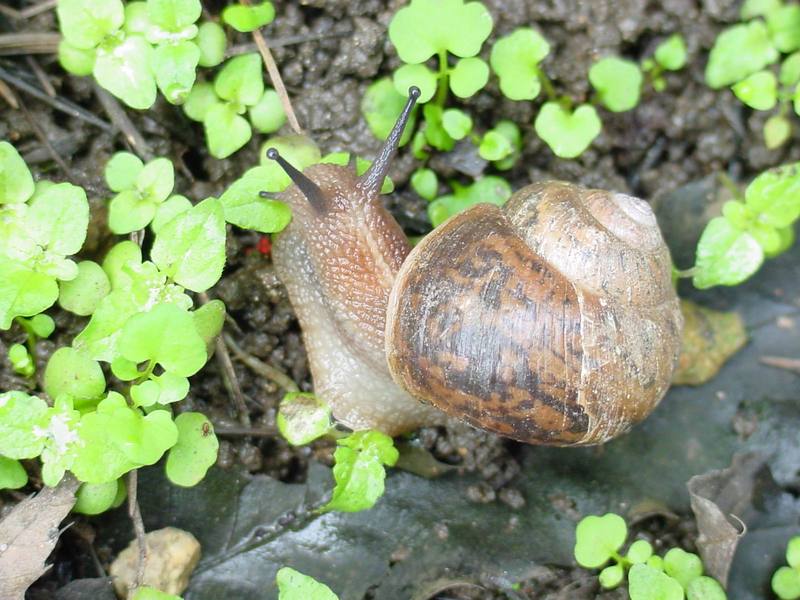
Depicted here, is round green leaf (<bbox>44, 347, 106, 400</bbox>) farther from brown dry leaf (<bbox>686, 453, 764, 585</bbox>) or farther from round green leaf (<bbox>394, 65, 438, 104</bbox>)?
brown dry leaf (<bbox>686, 453, 764, 585</bbox>)

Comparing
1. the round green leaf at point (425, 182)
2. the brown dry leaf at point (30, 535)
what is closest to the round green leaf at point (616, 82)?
the round green leaf at point (425, 182)

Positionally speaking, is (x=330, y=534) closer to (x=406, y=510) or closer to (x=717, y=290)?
(x=406, y=510)

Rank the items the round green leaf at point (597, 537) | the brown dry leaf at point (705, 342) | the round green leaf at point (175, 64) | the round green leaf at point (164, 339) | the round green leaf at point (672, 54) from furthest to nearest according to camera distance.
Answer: the round green leaf at point (672, 54)
the brown dry leaf at point (705, 342)
the round green leaf at point (175, 64)
the round green leaf at point (597, 537)
the round green leaf at point (164, 339)

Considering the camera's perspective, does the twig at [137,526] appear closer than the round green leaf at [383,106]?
Yes

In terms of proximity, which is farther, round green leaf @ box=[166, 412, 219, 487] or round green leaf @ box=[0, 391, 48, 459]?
round green leaf @ box=[166, 412, 219, 487]

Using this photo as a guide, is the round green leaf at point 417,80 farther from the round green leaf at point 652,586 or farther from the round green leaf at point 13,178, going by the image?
the round green leaf at point 652,586

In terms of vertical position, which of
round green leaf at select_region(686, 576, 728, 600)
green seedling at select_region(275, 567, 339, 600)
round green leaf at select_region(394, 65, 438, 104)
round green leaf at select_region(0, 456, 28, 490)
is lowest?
round green leaf at select_region(686, 576, 728, 600)

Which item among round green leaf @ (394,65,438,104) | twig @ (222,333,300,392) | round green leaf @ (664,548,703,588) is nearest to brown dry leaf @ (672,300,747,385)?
round green leaf @ (664,548,703,588)

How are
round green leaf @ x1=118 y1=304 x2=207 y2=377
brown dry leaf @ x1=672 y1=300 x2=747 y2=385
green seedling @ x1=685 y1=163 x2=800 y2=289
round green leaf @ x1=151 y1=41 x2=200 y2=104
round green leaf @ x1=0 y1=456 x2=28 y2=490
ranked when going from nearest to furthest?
round green leaf @ x1=118 y1=304 x2=207 y2=377
round green leaf @ x1=0 y1=456 x2=28 y2=490
round green leaf @ x1=151 y1=41 x2=200 y2=104
green seedling @ x1=685 y1=163 x2=800 y2=289
brown dry leaf @ x1=672 y1=300 x2=747 y2=385
